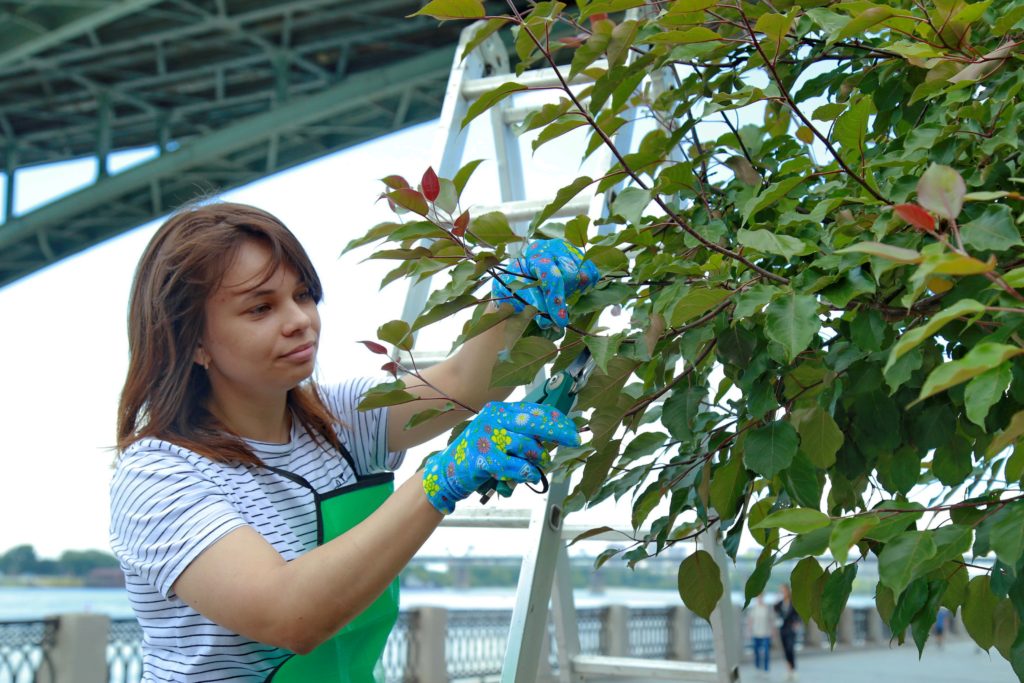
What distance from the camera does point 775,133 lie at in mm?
1804

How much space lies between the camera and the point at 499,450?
1244mm

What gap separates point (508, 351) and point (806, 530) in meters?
0.52

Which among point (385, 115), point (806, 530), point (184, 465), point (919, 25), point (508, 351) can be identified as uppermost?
point (385, 115)

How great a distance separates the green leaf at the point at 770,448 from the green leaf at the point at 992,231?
321 millimetres

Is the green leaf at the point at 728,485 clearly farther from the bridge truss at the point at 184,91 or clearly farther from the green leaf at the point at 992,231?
the bridge truss at the point at 184,91

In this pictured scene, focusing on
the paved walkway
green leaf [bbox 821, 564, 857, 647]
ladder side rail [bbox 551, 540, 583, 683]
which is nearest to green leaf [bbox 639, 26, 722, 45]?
green leaf [bbox 821, 564, 857, 647]

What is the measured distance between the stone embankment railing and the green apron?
6.07ft

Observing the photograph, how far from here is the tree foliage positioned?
100 cm

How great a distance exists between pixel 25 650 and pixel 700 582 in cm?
596

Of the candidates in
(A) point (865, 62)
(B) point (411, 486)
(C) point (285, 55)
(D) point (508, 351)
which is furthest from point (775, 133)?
(C) point (285, 55)

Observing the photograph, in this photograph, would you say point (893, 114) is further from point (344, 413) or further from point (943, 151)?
point (344, 413)

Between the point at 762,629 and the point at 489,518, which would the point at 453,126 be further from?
the point at 762,629

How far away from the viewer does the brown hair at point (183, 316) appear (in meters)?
1.61

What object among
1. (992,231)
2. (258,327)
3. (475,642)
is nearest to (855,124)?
(992,231)
